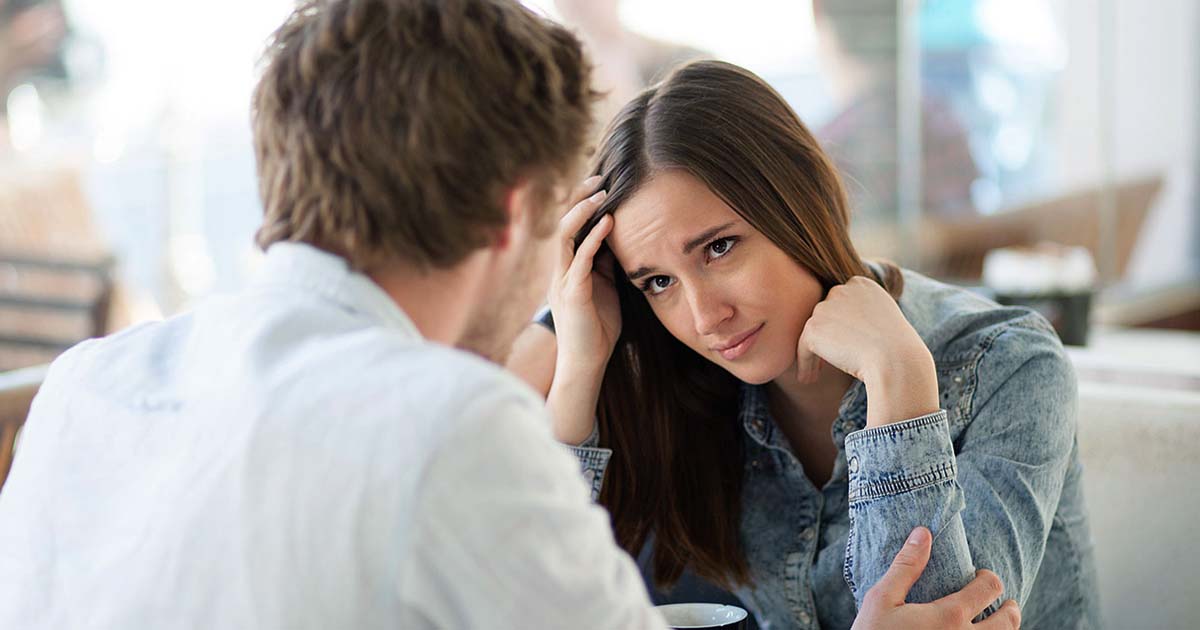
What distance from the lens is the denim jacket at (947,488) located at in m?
1.17

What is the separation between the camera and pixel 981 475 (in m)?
1.25

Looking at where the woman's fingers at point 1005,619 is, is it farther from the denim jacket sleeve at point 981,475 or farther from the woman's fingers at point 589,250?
the woman's fingers at point 589,250

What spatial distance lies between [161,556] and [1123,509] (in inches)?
45.9

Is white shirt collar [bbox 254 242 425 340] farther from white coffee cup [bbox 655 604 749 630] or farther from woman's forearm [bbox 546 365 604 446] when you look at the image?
woman's forearm [bbox 546 365 604 446]

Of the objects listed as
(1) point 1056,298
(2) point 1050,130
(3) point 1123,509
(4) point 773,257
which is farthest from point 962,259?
(4) point 773,257

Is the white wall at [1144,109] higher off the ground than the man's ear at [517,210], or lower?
lower

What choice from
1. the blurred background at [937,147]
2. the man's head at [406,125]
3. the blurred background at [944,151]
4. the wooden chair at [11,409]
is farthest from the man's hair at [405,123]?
the blurred background at [937,147]

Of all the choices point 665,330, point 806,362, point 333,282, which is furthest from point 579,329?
point 333,282

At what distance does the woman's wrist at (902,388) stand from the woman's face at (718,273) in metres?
0.16

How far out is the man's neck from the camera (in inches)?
32.7

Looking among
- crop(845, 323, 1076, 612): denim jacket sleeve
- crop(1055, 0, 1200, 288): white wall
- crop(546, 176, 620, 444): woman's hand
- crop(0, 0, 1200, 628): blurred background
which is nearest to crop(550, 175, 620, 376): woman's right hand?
crop(546, 176, 620, 444): woman's hand

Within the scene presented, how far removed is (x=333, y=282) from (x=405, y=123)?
0.11 meters

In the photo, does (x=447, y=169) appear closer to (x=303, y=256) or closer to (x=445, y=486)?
(x=303, y=256)

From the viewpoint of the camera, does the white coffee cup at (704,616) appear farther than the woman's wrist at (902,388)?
No
